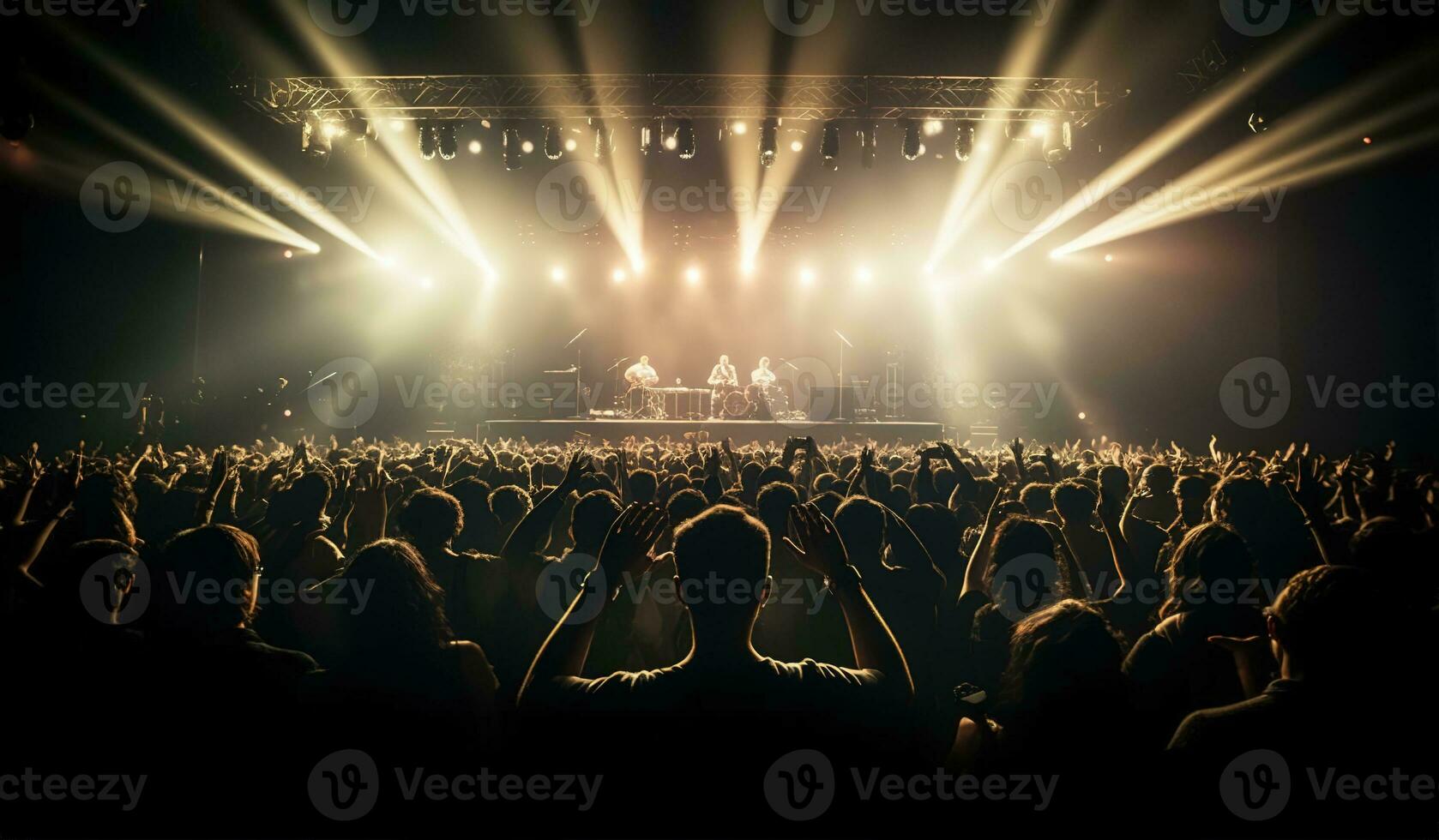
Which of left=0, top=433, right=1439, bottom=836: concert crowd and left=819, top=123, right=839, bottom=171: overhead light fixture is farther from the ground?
left=819, top=123, right=839, bottom=171: overhead light fixture

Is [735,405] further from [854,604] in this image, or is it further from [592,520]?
[854,604]

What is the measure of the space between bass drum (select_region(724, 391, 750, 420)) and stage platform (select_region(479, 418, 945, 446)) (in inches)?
87.0

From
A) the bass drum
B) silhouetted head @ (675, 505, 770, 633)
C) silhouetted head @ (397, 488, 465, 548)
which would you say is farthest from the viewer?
the bass drum

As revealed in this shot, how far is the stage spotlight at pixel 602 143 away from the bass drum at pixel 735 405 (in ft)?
20.8

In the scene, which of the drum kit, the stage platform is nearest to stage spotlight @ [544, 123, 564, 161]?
the stage platform

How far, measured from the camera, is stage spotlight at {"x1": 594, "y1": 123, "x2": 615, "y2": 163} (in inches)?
488

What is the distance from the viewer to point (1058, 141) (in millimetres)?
12016

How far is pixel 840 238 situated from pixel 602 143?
717 centimetres

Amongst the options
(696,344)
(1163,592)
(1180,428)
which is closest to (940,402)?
(1180,428)

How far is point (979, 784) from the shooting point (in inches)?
61.1

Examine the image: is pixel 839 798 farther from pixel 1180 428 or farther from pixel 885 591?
pixel 1180 428

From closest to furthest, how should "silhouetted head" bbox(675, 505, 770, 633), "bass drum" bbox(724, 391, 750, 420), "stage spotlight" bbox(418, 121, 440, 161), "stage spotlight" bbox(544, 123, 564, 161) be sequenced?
"silhouetted head" bbox(675, 505, 770, 633) < "stage spotlight" bbox(418, 121, 440, 161) < "stage spotlight" bbox(544, 123, 564, 161) < "bass drum" bbox(724, 391, 750, 420)

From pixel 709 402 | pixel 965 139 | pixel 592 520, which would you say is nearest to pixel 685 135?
pixel 965 139

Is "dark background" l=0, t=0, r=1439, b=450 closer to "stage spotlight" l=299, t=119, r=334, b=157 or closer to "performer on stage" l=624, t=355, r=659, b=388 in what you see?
"stage spotlight" l=299, t=119, r=334, b=157
